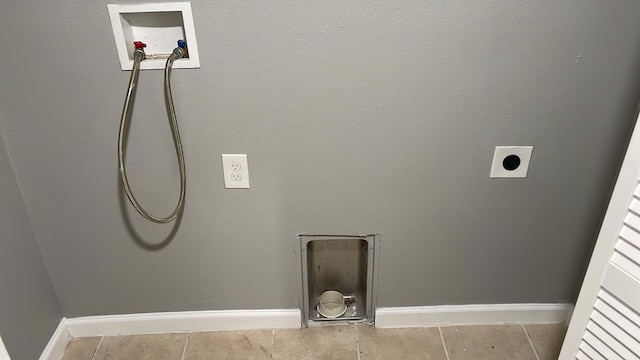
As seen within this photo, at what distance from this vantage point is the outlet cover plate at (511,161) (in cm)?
124

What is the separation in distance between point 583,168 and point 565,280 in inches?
18.5

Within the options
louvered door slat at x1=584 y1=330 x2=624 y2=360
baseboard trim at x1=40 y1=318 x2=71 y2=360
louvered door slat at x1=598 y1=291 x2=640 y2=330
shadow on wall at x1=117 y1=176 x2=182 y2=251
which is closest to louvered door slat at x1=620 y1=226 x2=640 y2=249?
louvered door slat at x1=598 y1=291 x2=640 y2=330

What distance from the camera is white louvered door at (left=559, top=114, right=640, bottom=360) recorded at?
2.59 ft

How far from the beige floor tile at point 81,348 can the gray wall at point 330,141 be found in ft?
0.39

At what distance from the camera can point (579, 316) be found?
0.94m

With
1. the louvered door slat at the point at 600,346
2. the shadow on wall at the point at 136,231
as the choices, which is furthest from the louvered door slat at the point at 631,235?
the shadow on wall at the point at 136,231

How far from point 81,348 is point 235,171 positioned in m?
0.94

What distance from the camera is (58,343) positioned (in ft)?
4.75

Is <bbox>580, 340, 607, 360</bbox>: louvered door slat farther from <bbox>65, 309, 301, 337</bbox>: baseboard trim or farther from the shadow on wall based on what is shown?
the shadow on wall

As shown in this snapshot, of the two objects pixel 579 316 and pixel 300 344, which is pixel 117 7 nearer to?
pixel 300 344

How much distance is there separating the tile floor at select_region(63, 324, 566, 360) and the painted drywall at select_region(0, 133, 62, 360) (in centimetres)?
21

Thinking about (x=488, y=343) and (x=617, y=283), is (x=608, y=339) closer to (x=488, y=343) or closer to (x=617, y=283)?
(x=617, y=283)

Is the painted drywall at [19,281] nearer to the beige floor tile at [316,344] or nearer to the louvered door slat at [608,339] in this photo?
the beige floor tile at [316,344]

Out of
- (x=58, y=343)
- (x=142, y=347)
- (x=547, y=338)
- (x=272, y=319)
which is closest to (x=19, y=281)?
(x=58, y=343)
